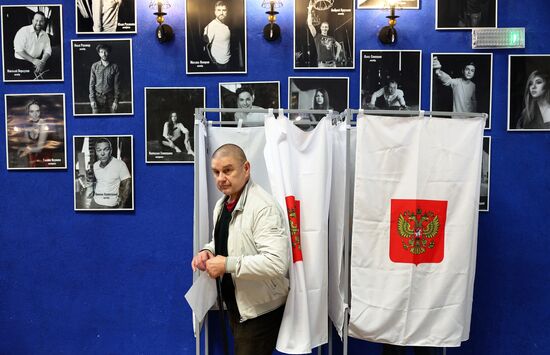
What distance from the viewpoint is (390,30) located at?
8.22 feet

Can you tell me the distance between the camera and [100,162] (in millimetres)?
2586

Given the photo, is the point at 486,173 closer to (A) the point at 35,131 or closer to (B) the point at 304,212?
(B) the point at 304,212

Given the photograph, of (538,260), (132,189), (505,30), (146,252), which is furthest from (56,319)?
(505,30)

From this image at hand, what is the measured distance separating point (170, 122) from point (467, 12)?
1988 mm

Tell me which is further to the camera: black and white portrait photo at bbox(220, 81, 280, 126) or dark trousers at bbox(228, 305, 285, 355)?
black and white portrait photo at bbox(220, 81, 280, 126)

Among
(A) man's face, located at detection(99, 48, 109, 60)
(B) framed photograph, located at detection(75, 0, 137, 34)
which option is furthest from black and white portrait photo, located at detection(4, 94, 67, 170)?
(B) framed photograph, located at detection(75, 0, 137, 34)

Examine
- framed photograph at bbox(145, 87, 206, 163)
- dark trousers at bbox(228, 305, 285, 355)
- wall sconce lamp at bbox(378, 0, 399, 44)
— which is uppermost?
wall sconce lamp at bbox(378, 0, 399, 44)

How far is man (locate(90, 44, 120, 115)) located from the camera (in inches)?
101

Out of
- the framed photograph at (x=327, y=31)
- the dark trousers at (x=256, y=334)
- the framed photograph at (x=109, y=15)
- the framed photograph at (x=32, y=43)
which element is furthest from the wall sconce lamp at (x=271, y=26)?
the dark trousers at (x=256, y=334)

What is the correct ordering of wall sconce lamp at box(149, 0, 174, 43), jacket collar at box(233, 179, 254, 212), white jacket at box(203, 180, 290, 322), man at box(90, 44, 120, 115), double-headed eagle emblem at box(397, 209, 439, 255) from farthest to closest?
man at box(90, 44, 120, 115), wall sconce lamp at box(149, 0, 174, 43), double-headed eagle emblem at box(397, 209, 439, 255), jacket collar at box(233, 179, 254, 212), white jacket at box(203, 180, 290, 322)

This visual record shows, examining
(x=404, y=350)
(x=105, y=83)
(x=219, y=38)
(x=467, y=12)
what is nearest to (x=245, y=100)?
(x=219, y=38)

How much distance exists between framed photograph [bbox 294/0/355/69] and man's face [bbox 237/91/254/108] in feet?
1.33

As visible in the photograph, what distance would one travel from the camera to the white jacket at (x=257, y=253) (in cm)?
166

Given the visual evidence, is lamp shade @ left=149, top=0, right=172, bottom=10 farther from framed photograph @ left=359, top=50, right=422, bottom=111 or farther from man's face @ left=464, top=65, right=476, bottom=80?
man's face @ left=464, top=65, right=476, bottom=80
